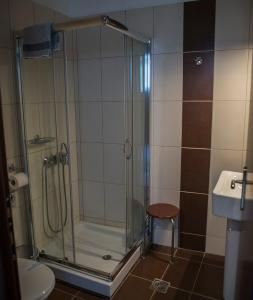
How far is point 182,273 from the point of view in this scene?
98.2 inches

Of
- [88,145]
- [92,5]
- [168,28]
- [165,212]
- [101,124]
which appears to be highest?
[92,5]

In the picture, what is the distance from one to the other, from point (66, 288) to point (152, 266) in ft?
2.53

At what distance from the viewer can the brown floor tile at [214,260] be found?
262 centimetres

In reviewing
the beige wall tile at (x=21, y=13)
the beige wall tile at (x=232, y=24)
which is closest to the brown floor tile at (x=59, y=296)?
the beige wall tile at (x=21, y=13)

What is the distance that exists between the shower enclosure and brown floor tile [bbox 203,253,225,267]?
65cm

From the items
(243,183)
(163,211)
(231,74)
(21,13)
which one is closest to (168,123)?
(231,74)

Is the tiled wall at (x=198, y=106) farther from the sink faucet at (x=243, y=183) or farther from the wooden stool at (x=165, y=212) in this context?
the sink faucet at (x=243, y=183)

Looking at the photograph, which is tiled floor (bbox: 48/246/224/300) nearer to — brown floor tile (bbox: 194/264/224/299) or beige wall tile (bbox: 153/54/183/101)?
brown floor tile (bbox: 194/264/224/299)

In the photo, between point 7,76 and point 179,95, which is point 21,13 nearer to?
point 7,76

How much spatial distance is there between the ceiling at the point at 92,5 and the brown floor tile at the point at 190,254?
2273mm

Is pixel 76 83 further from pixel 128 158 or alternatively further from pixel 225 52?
pixel 225 52

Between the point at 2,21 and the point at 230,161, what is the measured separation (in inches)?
83.4

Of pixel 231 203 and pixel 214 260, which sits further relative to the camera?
pixel 214 260

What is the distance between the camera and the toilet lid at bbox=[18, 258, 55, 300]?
168 centimetres
